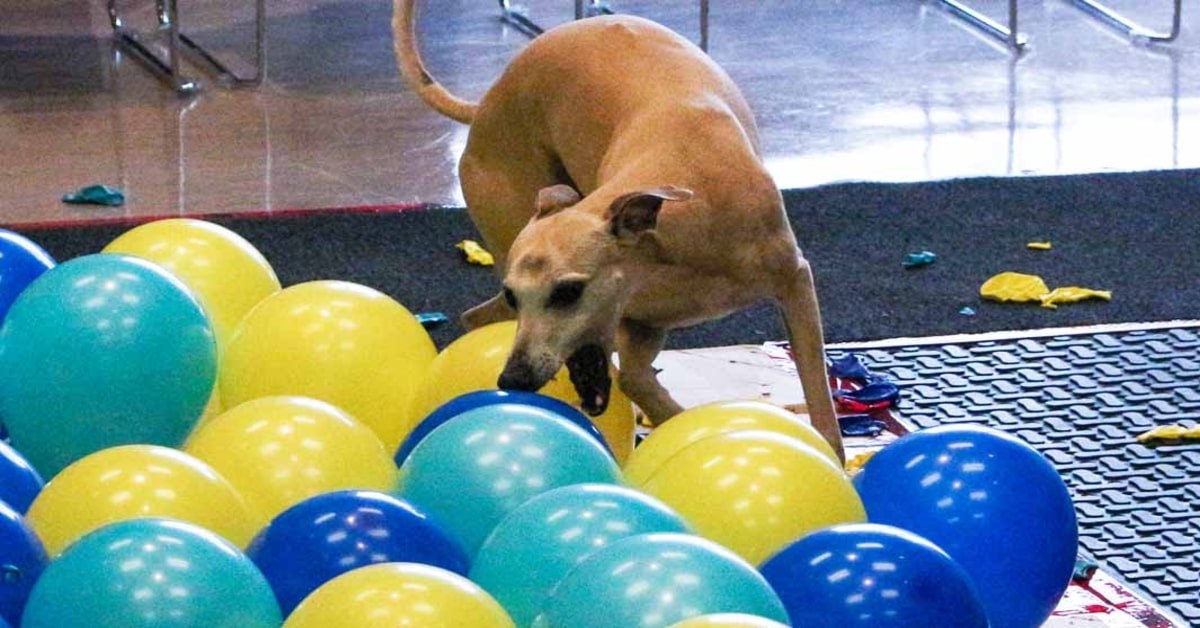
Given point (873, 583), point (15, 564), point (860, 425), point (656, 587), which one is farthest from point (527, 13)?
point (656, 587)

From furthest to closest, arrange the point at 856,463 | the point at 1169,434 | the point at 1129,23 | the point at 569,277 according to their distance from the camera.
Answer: the point at 1129,23, the point at 1169,434, the point at 856,463, the point at 569,277

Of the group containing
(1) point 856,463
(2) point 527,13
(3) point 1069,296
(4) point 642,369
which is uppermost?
(4) point 642,369

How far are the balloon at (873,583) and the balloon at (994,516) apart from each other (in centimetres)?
31

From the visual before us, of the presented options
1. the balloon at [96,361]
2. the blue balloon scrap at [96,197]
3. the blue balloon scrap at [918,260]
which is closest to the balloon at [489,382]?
the balloon at [96,361]

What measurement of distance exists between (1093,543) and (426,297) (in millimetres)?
1888

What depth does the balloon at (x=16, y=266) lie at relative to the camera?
3588 millimetres

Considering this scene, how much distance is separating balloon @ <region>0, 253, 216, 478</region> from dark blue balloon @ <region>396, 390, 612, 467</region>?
444mm

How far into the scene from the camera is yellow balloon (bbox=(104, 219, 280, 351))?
3643 millimetres

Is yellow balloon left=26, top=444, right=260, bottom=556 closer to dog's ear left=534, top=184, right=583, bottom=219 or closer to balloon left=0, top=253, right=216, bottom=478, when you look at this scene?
balloon left=0, top=253, right=216, bottom=478

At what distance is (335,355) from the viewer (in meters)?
3.30

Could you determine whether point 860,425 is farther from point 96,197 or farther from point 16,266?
point 96,197

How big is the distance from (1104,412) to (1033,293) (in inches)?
28.2

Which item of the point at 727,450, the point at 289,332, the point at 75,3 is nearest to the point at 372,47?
the point at 75,3

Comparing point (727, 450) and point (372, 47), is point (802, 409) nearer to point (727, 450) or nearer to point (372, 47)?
point (727, 450)
